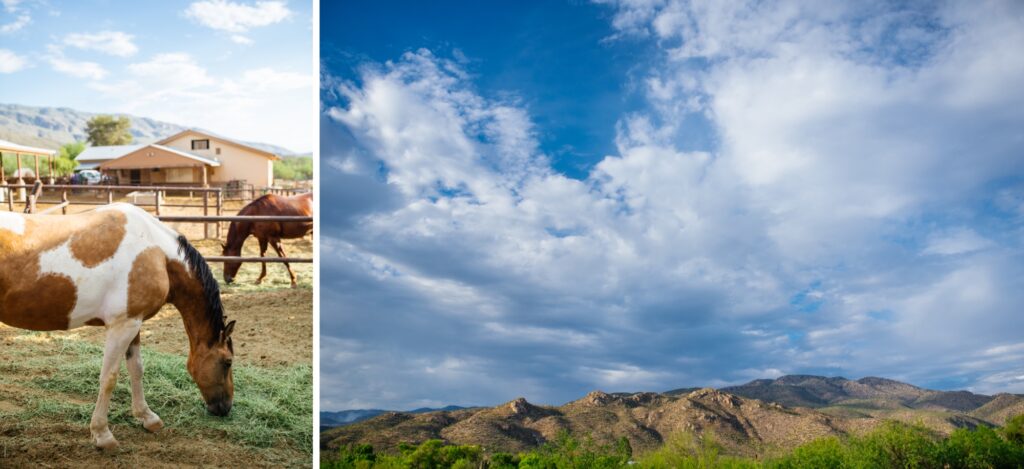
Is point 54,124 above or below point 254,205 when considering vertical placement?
above

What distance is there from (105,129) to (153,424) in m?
33.8

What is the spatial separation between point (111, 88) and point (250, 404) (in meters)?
15.3

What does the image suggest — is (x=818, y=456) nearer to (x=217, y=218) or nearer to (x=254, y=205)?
(x=217, y=218)

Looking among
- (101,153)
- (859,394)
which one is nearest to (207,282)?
(859,394)

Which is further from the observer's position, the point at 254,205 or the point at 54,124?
the point at 54,124

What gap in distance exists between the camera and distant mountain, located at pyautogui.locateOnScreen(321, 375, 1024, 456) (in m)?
2.84

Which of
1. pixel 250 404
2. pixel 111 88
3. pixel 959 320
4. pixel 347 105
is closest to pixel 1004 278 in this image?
pixel 959 320

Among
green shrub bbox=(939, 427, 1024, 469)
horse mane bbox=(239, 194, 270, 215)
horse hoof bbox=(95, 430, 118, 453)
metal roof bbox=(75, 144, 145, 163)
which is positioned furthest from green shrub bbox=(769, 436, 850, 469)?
metal roof bbox=(75, 144, 145, 163)

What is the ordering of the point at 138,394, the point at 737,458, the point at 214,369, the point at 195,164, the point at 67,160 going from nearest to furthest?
1. the point at 138,394
2. the point at 214,369
3. the point at 737,458
4. the point at 195,164
5. the point at 67,160

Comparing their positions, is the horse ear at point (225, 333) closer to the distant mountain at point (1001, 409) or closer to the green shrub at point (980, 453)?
the green shrub at point (980, 453)

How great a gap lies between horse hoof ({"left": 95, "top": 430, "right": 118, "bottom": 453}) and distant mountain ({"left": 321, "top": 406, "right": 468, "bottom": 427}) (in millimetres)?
936

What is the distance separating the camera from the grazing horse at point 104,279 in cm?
219

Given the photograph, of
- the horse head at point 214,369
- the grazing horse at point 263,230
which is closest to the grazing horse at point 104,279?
the horse head at point 214,369

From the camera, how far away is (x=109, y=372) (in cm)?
231
